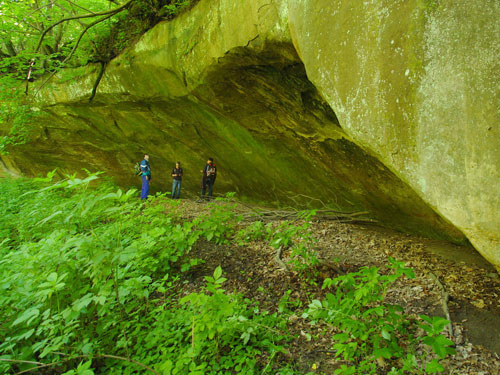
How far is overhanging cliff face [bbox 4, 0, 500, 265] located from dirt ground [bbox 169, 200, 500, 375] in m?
0.71

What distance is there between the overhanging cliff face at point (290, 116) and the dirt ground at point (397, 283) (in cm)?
71

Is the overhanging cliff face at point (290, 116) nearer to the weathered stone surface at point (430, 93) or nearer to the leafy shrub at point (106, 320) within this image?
the weathered stone surface at point (430, 93)

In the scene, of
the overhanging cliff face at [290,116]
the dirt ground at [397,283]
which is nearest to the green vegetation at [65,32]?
the overhanging cliff face at [290,116]

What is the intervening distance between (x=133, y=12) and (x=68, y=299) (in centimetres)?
702

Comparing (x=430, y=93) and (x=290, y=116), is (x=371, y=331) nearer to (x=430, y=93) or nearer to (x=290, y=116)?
(x=430, y=93)

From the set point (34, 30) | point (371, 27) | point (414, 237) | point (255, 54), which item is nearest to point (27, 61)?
point (34, 30)

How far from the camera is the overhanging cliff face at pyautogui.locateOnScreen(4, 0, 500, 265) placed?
197 cm

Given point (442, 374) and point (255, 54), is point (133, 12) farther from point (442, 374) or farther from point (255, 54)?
point (442, 374)

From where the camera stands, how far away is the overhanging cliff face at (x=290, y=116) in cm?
197

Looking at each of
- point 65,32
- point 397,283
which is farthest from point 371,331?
point 65,32

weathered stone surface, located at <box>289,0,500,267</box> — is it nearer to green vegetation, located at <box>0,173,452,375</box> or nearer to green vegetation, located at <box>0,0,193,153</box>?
green vegetation, located at <box>0,173,452,375</box>

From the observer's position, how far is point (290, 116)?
5152 millimetres

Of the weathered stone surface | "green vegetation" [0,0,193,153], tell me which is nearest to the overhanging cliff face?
the weathered stone surface

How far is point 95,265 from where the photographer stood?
2.07m
